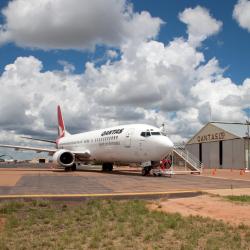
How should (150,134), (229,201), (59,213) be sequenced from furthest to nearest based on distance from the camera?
(150,134) → (229,201) → (59,213)

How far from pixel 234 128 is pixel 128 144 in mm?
34242

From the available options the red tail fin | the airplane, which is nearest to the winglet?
the red tail fin

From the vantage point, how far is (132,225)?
27.1ft

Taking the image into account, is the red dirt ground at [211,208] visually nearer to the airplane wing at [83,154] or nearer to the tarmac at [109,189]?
the tarmac at [109,189]

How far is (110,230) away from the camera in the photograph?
7828 millimetres

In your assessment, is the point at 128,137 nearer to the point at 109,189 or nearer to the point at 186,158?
the point at 186,158

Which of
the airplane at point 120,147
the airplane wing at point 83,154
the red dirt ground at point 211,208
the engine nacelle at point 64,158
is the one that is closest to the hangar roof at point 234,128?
the airplane at point 120,147

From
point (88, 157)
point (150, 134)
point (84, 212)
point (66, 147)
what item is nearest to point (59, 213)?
point (84, 212)

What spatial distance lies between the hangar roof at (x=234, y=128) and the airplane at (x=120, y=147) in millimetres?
25189

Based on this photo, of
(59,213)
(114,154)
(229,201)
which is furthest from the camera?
(114,154)

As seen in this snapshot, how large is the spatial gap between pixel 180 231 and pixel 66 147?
38248mm

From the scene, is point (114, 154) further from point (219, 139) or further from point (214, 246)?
point (219, 139)

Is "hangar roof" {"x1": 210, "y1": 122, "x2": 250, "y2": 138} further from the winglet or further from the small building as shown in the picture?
the winglet

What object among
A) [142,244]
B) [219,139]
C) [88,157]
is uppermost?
[219,139]
